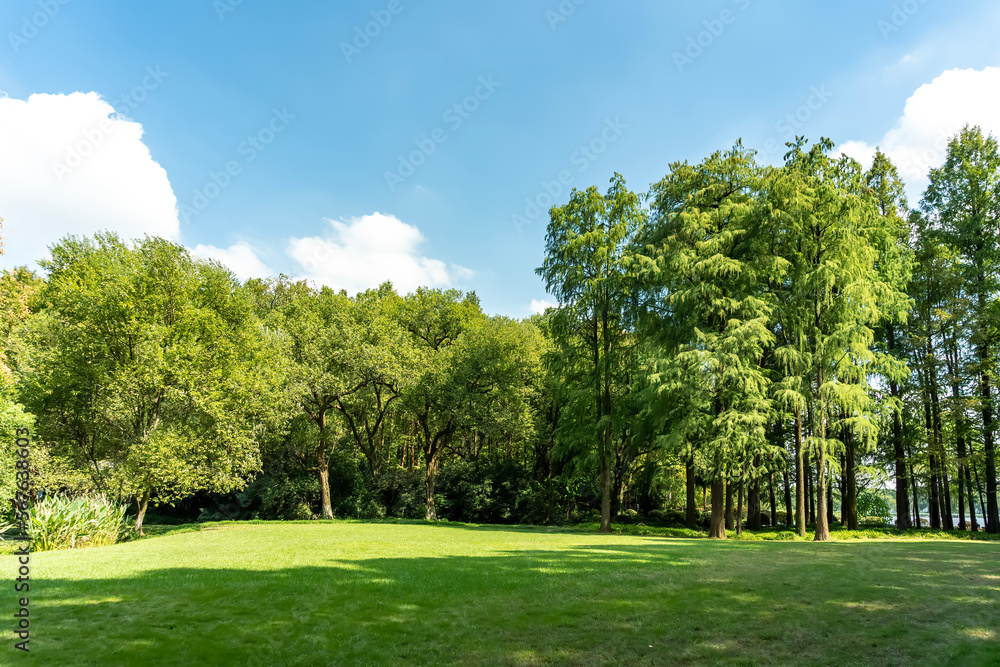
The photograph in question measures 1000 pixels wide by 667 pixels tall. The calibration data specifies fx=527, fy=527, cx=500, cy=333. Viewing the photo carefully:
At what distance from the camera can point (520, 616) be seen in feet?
21.2

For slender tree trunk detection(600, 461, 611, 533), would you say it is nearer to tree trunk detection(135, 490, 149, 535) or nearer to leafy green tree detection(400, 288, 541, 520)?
leafy green tree detection(400, 288, 541, 520)

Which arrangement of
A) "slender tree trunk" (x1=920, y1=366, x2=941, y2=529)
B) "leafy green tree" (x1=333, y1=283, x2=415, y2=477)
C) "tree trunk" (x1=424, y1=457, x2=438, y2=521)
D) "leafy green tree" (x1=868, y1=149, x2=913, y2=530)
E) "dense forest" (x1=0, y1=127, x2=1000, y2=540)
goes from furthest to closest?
"tree trunk" (x1=424, y1=457, x2=438, y2=521) < "leafy green tree" (x1=333, y1=283, x2=415, y2=477) < "slender tree trunk" (x1=920, y1=366, x2=941, y2=529) < "leafy green tree" (x1=868, y1=149, x2=913, y2=530) < "dense forest" (x1=0, y1=127, x2=1000, y2=540)

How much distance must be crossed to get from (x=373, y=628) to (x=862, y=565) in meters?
9.65

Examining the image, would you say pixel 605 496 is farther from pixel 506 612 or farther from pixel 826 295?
pixel 506 612

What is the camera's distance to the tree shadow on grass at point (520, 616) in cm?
507

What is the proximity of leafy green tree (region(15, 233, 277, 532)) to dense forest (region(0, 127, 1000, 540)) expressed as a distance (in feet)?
0.33

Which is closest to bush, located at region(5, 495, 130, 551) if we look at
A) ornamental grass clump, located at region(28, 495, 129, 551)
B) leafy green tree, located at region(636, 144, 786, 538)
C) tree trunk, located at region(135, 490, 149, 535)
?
ornamental grass clump, located at region(28, 495, 129, 551)

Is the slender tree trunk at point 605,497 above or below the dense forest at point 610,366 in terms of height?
below

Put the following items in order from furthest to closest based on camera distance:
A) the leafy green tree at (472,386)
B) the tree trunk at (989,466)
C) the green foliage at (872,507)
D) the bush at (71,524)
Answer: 1. the green foliage at (872,507)
2. the leafy green tree at (472,386)
3. the tree trunk at (989,466)
4. the bush at (71,524)

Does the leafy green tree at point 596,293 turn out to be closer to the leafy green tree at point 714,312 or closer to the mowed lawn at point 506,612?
the leafy green tree at point 714,312

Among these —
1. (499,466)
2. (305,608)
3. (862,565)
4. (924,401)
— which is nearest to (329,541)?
(305,608)

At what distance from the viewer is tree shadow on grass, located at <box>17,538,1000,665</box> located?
5066 mm

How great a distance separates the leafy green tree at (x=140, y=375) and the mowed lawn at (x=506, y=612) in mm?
10867

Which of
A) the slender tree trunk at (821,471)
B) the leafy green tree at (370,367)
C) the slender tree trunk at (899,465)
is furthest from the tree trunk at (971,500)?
the leafy green tree at (370,367)
